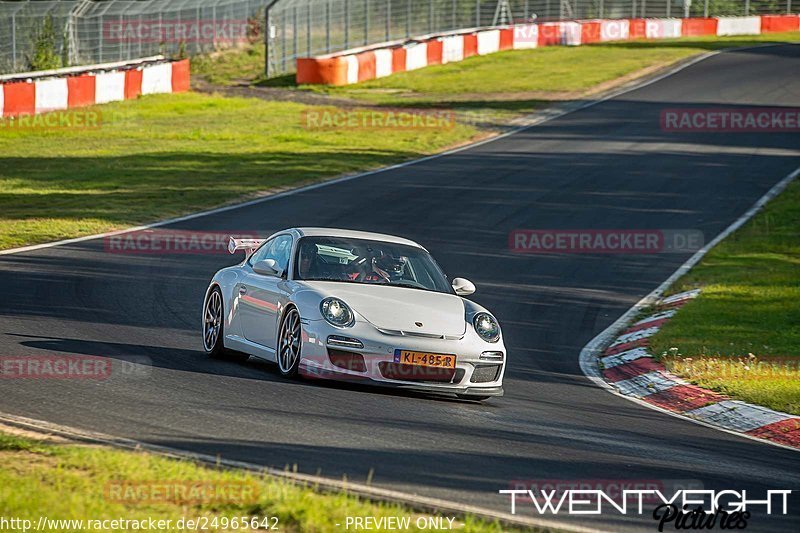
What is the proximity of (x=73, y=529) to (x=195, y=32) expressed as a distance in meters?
47.4

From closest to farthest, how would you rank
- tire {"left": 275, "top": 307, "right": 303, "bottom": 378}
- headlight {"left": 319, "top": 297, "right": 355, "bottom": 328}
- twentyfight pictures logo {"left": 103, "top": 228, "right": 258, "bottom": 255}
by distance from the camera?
headlight {"left": 319, "top": 297, "right": 355, "bottom": 328} → tire {"left": 275, "top": 307, "right": 303, "bottom": 378} → twentyfight pictures logo {"left": 103, "top": 228, "right": 258, "bottom": 255}

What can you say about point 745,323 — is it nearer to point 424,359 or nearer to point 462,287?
point 462,287

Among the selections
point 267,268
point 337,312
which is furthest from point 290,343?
point 267,268

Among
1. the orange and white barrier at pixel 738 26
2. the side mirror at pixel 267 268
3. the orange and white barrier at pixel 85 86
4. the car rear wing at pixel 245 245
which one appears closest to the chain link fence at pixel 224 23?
the orange and white barrier at pixel 738 26

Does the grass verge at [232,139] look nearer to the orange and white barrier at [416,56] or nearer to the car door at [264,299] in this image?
the orange and white barrier at [416,56]

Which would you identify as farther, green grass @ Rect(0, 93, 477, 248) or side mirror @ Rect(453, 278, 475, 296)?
green grass @ Rect(0, 93, 477, 248)

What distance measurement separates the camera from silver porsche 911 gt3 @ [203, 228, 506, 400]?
9.72m

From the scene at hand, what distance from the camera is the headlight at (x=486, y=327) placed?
10.2m

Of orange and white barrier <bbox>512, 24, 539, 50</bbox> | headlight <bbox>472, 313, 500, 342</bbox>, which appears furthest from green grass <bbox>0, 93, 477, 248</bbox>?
orange and white barrier <bbox>512, 24, 539, 50</bbox>

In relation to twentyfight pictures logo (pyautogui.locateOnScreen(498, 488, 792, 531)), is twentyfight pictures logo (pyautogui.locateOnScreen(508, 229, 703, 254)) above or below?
below

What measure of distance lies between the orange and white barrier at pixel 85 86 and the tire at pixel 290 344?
23249 mm

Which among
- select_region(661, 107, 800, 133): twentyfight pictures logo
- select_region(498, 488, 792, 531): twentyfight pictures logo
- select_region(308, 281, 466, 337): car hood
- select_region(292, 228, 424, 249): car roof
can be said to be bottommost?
select_region(498, 488, 792, 531): twentyfight pictures logo

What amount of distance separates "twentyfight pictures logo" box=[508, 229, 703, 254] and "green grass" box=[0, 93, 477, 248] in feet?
20.7

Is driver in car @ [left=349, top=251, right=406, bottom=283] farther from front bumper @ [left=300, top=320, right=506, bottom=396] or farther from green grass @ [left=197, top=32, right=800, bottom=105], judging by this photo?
green grass @ [left=197, top=32, right=800, bottom=105]
